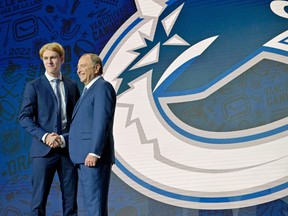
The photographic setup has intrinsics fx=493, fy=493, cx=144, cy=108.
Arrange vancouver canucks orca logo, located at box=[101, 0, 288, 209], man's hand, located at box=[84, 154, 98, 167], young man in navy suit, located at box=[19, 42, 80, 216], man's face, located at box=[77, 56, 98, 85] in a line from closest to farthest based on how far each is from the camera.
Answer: man's hand, located at box=[84, 154, 98, 167] → man's face, located at box=[77, 56, 98, 85] → young man in navy suit, located at box=[19, 42, 80, 216] → vancouver canucks orca logo, located at box=[101, 0, 288, 209]

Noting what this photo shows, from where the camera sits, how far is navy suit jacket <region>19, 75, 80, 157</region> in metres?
2.71

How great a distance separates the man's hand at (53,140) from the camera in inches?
104

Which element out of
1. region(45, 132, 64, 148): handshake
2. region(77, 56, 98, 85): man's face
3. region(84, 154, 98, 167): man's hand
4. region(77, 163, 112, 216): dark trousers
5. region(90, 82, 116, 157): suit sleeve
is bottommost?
region(77, 163, 112, 216): dark trousers

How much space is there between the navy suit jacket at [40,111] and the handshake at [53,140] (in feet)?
0.16

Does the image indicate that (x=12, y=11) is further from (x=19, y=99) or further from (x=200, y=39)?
(x=200, y=39)

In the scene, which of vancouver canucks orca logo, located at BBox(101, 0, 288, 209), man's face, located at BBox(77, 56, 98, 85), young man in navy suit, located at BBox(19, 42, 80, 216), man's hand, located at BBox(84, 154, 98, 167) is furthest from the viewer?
vancouver canucks orca logo, located at BBox(101, 0, 288, 209)

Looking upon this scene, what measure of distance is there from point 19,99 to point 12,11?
776 mm

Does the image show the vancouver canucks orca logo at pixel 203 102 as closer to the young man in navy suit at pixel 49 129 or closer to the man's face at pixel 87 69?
the young man in navy suit at pixel 49 129

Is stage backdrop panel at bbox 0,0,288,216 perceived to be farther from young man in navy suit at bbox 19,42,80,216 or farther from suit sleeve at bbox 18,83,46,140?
suit sleeve at bbox 18,83,46,140

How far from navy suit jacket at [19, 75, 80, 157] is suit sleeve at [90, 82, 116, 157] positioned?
368mm

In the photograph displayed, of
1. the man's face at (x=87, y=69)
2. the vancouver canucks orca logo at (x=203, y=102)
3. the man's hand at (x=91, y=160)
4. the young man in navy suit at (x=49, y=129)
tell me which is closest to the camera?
the man's hand at (x=91, y=160)

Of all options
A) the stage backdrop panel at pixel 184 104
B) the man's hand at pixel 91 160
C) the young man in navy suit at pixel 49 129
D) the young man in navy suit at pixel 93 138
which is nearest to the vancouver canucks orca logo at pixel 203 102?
the stage backdrop panel at pixel 184 104

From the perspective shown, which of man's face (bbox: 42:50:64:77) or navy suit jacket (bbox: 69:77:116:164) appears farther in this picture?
man's face (bbox: 42:50:64:77)

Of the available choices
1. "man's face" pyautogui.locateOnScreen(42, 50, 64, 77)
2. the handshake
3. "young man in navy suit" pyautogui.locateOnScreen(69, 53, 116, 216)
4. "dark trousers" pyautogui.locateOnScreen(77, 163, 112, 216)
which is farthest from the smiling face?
"dark trousers" pyautogui.locateOnScreen(77, 163, 112, 216)
